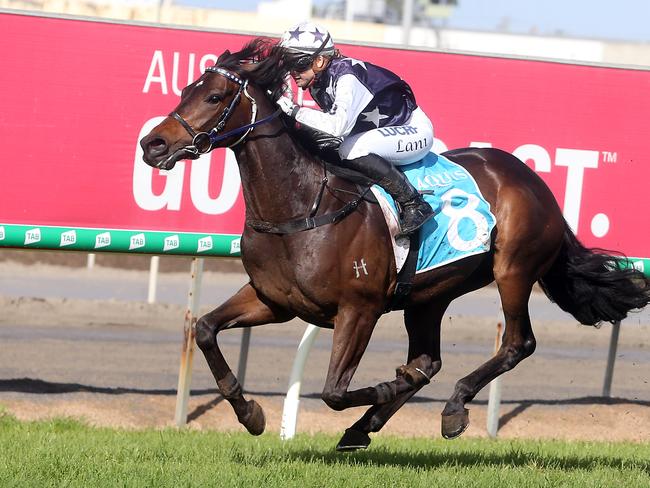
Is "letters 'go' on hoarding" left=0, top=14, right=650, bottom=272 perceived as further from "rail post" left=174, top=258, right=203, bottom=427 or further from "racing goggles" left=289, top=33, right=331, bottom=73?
"racing goggles" left=289, top=33, right=331, bottom=73

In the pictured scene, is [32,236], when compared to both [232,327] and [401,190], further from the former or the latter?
[401,190]

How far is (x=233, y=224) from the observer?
9.05 meters

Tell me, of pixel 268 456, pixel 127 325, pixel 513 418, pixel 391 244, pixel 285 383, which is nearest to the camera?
pixel 391 244

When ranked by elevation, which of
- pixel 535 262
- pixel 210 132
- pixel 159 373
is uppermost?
pixel 210 132

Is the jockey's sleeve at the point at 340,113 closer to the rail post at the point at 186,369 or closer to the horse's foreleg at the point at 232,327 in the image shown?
the horse's foreleg at the point at 232,327

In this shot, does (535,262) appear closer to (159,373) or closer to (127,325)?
(159,373)

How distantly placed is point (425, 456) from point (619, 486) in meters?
1.36

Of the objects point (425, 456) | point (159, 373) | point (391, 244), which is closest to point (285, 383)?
point (159, 373)

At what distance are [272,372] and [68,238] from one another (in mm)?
3427

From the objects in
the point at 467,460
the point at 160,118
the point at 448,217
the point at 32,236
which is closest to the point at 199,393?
the point at 32,236

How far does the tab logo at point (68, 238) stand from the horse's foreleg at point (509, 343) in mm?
3154

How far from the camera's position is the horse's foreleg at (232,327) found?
647 cm

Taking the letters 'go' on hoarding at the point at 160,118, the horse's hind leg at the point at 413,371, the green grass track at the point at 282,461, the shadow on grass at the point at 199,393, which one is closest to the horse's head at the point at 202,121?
the green grass track at the point at 282,461

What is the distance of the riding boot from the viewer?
254 inches
